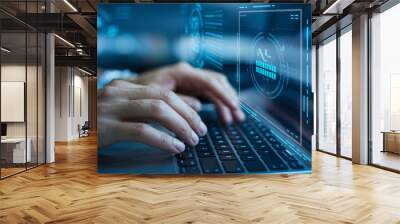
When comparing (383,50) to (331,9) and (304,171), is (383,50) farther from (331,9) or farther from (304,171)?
(304,171)

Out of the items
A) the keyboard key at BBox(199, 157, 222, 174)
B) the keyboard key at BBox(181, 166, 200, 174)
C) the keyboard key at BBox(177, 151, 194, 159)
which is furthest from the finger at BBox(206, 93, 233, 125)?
the keyboard key at BBox(181, 166, 200, 174)

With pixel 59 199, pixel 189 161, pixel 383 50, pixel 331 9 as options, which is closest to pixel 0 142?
pixel 59 199

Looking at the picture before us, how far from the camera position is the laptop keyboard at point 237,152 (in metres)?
6.18

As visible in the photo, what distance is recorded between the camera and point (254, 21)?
6.29 meters

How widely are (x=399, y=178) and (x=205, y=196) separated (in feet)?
11.3

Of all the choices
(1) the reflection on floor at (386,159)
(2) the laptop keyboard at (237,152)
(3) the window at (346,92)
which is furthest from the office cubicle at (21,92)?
(1) the reflection on floor at (386,159)

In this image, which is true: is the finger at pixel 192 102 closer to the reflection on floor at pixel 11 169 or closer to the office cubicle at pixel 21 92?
the office cubicle at pixel 21 92

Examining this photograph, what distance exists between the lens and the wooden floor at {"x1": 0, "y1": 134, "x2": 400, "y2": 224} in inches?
149

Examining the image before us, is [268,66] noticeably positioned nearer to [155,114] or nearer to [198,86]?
[198,86]

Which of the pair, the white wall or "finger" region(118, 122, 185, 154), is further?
the white wall

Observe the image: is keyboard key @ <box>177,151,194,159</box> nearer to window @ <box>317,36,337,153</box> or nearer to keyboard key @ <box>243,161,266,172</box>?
keyboard key @ <box>243,161,266,172</box>

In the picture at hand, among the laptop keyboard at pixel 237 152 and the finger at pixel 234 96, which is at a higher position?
the finger at pixel 234 96

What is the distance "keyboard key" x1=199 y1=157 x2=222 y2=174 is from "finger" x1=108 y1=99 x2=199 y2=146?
1.18ft

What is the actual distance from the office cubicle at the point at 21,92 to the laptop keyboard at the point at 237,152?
3.24m
